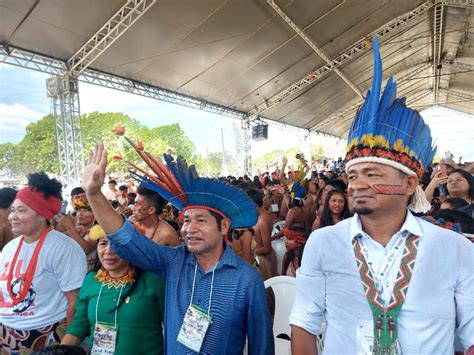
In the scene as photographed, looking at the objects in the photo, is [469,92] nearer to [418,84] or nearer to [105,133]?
[418,84]

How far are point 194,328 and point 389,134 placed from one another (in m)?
1.08

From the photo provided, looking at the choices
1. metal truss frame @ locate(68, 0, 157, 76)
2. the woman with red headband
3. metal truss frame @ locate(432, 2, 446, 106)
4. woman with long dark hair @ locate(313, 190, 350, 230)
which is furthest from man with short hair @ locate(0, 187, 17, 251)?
metal truss frame @ locate(432, 2, 446, 106)

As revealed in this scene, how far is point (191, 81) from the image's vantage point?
10461 mm

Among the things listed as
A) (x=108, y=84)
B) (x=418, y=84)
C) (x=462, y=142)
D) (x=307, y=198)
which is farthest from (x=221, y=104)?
(x=462, y=142)

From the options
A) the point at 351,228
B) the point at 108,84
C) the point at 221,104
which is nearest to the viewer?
the point at 351,228

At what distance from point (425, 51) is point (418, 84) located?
6.03 m

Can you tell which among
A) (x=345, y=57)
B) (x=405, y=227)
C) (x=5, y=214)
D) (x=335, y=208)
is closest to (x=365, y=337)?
(x=405, y=227)

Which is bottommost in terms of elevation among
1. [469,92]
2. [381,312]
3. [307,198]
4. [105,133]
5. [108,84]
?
[381,312]

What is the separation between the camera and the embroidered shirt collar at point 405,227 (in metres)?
1.16

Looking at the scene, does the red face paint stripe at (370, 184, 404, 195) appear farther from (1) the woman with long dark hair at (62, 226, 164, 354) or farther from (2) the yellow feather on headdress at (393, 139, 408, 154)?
(1) the woman with long dark hair at (62, 226, 164, 354)

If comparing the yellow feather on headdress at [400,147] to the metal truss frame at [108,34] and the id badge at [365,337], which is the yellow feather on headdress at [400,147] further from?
the metal truss frame at [108,34]

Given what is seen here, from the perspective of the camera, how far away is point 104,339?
1.60 m

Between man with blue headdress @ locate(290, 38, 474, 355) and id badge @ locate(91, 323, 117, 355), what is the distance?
849 mm

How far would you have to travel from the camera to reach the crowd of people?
1.09 meters
